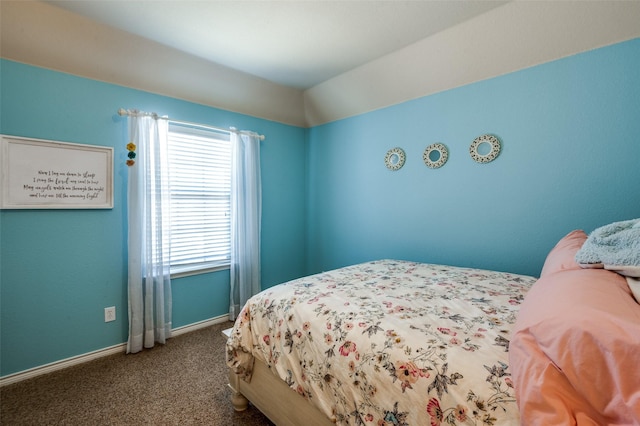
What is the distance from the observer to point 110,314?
7.71ft

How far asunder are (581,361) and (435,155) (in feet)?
7.29

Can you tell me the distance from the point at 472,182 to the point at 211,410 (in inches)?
98.0

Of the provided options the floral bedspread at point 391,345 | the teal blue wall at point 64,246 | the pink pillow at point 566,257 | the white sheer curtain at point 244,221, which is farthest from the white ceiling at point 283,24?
the floral bedspread at point 391,345

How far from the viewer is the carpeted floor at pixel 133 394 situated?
1647 millimetres

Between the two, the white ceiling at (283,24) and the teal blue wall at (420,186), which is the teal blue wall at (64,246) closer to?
the teal blue wall at (420,186)

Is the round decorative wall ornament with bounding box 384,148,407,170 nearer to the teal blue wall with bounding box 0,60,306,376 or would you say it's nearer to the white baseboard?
the teal blue wall with bounding box 0,60,306,376

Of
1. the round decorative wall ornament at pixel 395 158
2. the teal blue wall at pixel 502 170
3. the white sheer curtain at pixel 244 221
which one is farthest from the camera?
the white sheer curtain at pixel 244 221

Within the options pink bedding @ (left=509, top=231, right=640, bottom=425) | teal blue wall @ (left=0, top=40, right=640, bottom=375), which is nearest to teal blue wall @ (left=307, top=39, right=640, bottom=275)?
teal blue wall @ (left=0, top=40, right=640, bottom=375)

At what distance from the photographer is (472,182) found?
8.07 feet

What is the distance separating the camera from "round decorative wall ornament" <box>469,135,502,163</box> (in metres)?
2.31

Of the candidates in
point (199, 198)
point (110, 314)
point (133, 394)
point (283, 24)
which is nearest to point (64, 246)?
point (110, 314)

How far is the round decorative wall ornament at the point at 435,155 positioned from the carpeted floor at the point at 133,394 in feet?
7.61

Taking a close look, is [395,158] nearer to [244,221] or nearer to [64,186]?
[244,221]

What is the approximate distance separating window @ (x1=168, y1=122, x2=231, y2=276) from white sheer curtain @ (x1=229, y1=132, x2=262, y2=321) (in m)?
0.09
